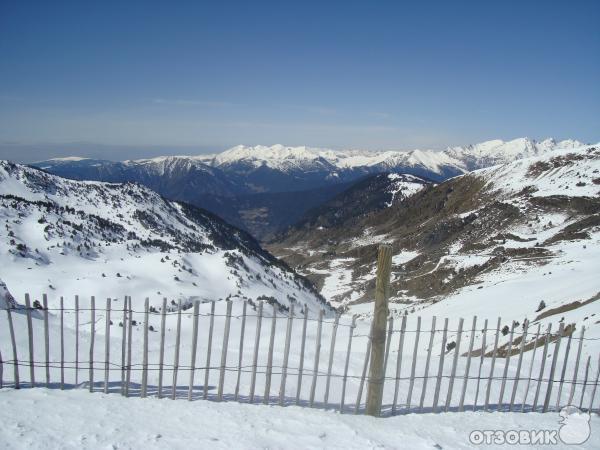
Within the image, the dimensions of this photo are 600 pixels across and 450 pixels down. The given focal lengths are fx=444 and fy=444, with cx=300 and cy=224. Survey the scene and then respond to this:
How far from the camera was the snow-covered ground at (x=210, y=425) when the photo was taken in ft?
21.8

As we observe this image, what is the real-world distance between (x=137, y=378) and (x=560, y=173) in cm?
13640

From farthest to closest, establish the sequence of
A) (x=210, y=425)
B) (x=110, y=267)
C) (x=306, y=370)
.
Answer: (x=110, y=267), (x=306, y=370), (x=210, y=425)

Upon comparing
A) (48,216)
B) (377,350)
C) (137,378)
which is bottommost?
(48,216)

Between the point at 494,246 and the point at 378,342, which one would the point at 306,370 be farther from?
the point at 494,246

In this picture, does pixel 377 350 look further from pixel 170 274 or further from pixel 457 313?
pixel 170 274

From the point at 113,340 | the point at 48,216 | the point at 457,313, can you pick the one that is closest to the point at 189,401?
the point at 113,340

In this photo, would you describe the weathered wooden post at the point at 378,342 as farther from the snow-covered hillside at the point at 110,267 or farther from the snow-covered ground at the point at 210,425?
the snow-covered hillside at the point at 110,267

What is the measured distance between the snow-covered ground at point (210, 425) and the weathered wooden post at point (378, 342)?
1.07ft

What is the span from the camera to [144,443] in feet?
21.6

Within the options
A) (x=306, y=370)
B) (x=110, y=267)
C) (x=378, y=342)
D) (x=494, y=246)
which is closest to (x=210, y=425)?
(x=306, y=370)

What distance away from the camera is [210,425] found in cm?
725

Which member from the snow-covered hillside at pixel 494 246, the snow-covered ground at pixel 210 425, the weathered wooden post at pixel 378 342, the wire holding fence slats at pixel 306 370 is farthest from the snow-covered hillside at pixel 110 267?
the weathered wooden post at pixel 378 342

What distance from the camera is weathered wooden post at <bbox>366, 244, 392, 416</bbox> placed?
8.07 metres

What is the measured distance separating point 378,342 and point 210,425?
3268 millimetres
